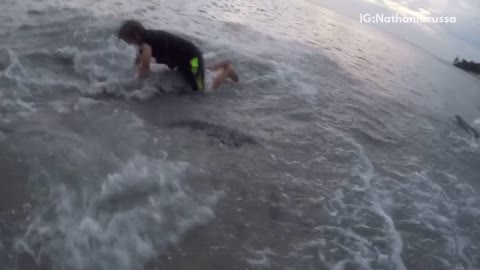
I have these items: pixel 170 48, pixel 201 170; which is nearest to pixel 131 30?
pixel 170 48

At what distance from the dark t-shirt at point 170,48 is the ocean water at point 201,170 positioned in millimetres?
579

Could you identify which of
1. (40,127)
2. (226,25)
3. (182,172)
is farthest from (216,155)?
(226,25)

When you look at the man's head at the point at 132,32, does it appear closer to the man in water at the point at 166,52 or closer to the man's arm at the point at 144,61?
the man in water at the point at 166,52

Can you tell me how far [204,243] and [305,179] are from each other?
2.48 metres

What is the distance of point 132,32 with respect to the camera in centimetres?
767

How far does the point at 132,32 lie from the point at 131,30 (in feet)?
0.13

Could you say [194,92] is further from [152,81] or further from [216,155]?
[216,155]

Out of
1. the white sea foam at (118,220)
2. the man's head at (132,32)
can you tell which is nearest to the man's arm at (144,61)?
the man's head at (132,32)

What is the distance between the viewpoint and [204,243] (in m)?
4.70

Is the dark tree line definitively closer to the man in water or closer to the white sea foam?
the man in water

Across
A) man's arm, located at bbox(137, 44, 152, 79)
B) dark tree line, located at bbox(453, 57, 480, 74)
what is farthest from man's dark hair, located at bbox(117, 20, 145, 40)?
dark tree line, located at bbox(453, 57, 480, 74)

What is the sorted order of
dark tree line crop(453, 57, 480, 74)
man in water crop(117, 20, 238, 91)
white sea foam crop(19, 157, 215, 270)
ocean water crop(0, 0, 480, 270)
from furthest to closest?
dark tree line crop(453, 57, 480, 74)
man in water crop(117, 20, 238, 91)
ocean water crop(0, 0, 480, 270)
white sea foam crop(19, 157, 215, 270)

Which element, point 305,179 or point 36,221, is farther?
point 305,179

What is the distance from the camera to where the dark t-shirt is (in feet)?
26.5
